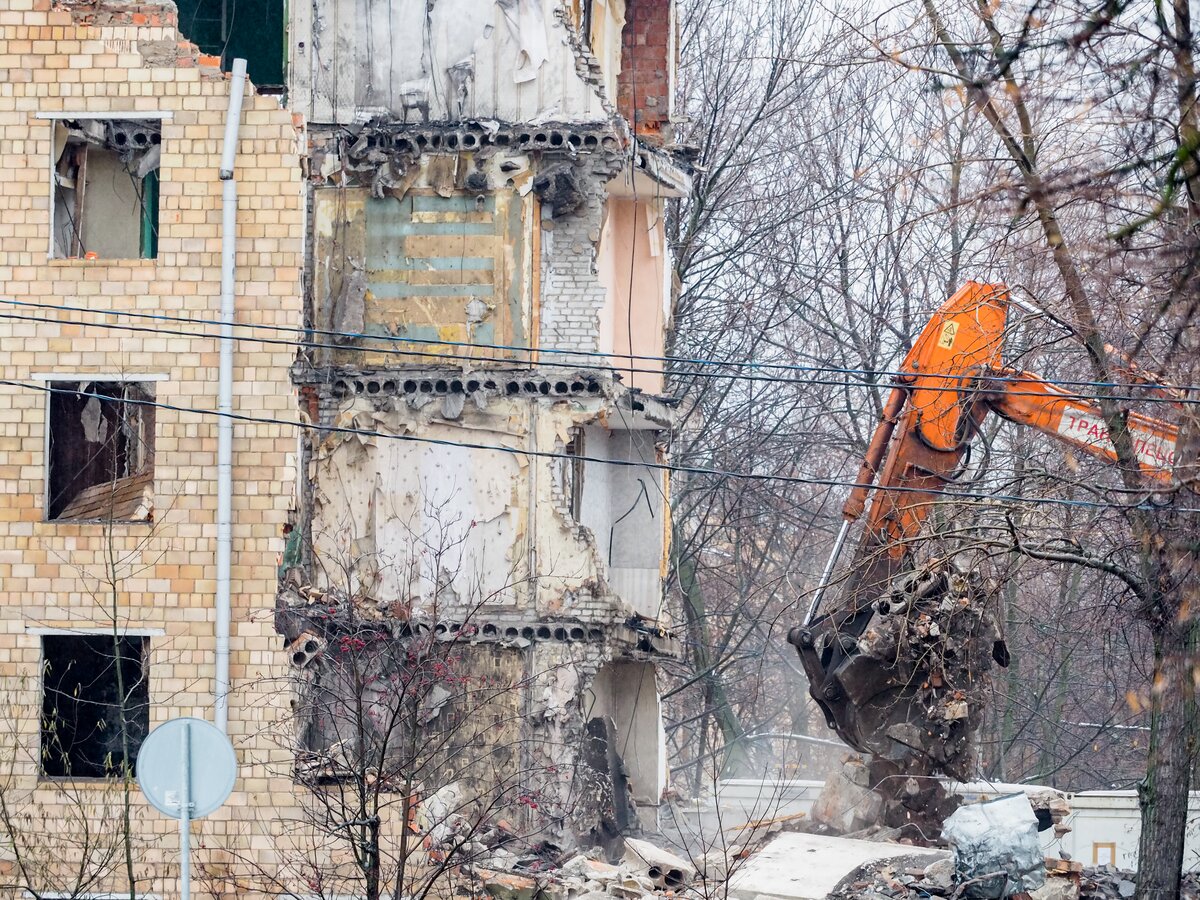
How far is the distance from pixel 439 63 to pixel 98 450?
6.13m

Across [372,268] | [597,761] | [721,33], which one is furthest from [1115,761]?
[372,268]

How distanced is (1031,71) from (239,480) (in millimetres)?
7777

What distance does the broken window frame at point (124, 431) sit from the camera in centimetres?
1341

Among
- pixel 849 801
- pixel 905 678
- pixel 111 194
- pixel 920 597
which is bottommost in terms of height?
pixel 849 801

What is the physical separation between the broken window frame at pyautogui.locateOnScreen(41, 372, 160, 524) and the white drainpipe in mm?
586

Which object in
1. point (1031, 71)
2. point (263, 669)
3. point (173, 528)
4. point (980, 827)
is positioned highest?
point (1031, 71)

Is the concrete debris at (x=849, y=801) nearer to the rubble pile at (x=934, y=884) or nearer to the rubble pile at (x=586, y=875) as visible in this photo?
the rubble pile at (x=586, y=875)

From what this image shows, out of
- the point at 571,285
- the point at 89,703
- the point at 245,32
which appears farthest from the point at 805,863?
the point at 245,32

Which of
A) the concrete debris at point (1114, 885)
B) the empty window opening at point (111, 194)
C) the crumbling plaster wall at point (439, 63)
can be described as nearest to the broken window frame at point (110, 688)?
the empty window opening at point (111, 194)

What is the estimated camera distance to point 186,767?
8805mm

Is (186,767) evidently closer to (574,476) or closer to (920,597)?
(920,597)

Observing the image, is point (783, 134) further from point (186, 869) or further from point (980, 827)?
point (186, 869)

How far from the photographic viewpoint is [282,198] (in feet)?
44.6

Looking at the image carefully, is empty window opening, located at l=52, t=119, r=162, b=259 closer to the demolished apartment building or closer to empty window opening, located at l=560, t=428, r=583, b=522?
the demolished apartment building
